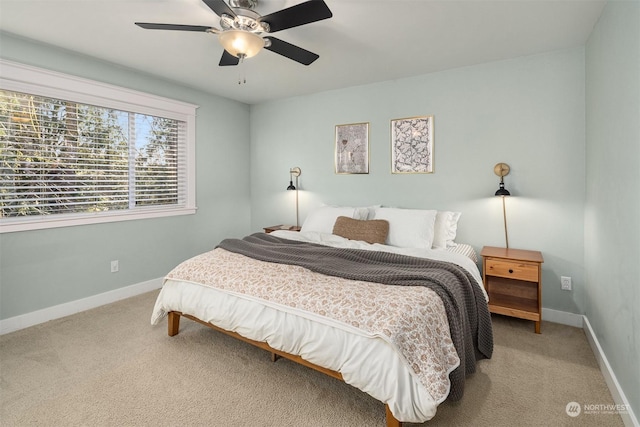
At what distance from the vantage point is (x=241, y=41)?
2.01 metres

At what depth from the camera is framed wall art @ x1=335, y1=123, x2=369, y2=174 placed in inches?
152

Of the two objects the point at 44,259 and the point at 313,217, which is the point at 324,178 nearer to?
the point at 313,217

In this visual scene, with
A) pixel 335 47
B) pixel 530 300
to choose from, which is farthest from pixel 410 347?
pixel 335 47

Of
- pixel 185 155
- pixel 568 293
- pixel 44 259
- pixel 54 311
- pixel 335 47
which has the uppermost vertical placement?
pixel 335 47

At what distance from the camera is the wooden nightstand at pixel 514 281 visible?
2625 millimetres

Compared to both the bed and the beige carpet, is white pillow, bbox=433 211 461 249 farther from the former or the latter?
the beige carpet

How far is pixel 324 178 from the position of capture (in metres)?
4.23

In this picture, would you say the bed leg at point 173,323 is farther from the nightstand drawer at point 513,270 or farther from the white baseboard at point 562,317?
the white baseboard at point 562,317

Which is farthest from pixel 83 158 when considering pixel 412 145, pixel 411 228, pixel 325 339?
pixel 412 145

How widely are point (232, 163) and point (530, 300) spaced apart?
394 centimetres

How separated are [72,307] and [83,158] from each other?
1.45 meters

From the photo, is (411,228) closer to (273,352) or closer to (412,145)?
(412,145)

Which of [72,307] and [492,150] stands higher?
[492,150]

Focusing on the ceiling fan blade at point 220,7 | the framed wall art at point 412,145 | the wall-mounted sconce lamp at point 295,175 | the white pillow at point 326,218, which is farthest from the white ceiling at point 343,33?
the white pillow at point 326,218
